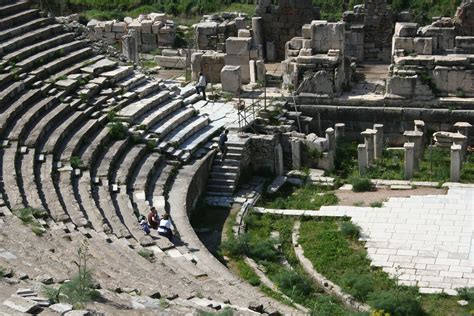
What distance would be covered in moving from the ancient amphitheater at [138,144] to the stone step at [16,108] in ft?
0.12

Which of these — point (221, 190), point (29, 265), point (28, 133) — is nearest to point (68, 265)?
point (29, 265)

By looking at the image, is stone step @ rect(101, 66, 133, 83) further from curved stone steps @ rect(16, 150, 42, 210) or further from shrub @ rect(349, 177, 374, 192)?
shrub @ rect(349, 177, 374, 192)

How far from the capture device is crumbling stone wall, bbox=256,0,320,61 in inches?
1341

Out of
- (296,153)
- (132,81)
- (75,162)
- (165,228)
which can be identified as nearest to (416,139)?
(296,153)

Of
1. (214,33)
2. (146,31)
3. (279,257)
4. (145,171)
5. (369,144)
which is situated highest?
(214,33)

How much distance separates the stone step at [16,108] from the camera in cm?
2325

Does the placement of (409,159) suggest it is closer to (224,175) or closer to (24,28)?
(224,175)

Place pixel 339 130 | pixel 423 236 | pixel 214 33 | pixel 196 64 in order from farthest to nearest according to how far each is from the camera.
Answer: pixel 214 33 → pixel 196 64 → pixel 339 130 → pixel 423 236

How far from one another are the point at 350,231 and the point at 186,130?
636cm

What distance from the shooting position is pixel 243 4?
4231cm

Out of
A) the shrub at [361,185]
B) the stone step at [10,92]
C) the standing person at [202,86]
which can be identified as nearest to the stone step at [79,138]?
the stone step at [10,92]

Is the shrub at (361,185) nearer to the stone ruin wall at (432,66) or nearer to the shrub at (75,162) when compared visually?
the stone ruin wall at (432,66)

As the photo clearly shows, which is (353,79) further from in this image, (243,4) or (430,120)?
(243,4)

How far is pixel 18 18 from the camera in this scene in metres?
28.4
